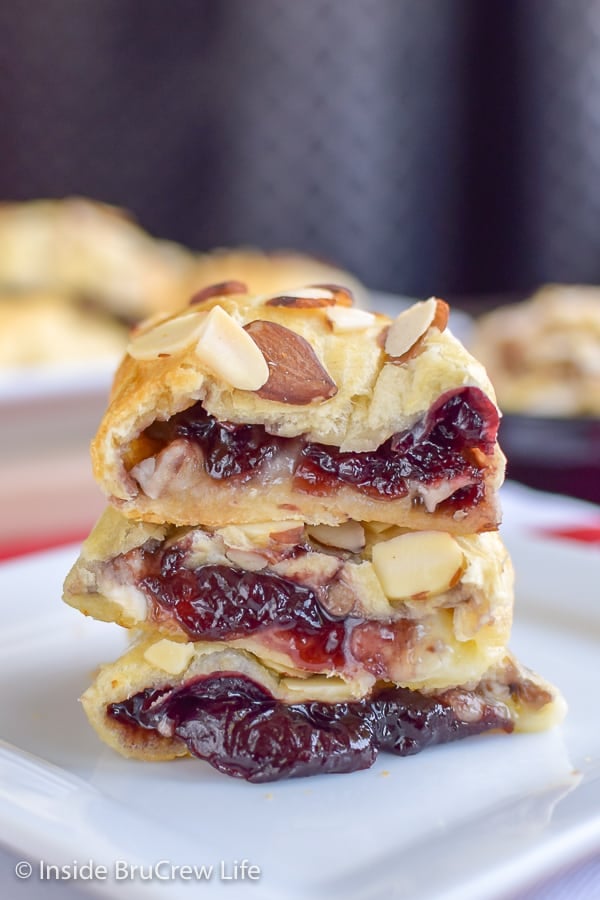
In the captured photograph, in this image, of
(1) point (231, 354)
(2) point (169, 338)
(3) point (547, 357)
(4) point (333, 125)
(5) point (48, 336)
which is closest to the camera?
(1) point (231, 354)

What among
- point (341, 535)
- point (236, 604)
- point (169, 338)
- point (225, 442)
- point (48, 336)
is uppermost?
point (169, 338)

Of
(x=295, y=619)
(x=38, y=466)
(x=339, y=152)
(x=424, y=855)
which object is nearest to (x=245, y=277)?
(x=38, y=466)

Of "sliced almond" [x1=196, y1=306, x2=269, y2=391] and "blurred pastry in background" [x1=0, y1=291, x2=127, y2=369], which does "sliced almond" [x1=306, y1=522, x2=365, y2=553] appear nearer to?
"sliced almond" [x1=196, y1=306, x2=269, y2=391]

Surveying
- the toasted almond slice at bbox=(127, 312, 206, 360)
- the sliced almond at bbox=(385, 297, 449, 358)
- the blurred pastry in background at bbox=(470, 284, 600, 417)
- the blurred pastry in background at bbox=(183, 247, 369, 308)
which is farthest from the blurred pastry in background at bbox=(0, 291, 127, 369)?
the sliced almond at bbox=(385, 297, 449, 358)

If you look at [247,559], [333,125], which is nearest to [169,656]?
[247,559]

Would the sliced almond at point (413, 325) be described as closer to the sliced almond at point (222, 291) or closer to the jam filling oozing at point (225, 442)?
the jam filling oozing at point (225, 442)

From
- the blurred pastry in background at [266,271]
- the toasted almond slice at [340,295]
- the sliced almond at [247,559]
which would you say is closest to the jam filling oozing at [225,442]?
the sliced almond at [247,559]

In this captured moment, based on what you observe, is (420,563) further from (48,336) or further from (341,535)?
(48,336)
